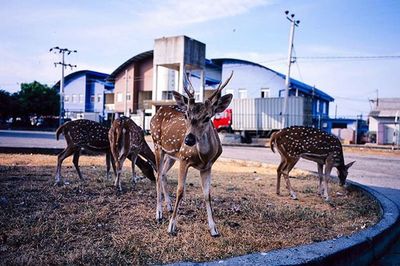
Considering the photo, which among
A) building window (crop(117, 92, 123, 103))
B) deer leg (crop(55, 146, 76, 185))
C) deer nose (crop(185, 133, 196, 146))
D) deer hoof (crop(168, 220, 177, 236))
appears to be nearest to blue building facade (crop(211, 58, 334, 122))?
building window (crop(117, 92, 123, 103))

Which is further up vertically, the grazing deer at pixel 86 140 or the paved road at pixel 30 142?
the grazing deer at pixel 86 140

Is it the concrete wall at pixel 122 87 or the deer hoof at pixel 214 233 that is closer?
the deer hoof at pixel 214 233

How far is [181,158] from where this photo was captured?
15.3ft

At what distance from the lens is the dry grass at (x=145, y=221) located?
373cm

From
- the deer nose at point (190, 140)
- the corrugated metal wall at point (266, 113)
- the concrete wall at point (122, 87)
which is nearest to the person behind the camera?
the deer nose at point (190, 140)

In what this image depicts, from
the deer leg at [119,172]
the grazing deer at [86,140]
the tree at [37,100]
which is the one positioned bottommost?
the deer leg at [119,172]

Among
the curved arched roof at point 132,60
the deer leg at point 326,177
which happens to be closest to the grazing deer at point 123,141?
the deer leg at point 326,177

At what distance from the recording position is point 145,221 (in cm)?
496

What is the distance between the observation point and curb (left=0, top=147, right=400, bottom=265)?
3.44 m

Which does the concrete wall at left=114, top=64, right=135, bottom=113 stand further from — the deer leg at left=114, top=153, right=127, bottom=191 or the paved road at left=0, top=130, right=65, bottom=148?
the deer leg at left=114, top=153, right=127, bottom=191

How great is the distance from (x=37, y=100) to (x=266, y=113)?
32835mm

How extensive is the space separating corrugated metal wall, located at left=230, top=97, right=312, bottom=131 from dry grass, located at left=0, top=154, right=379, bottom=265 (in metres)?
23.9

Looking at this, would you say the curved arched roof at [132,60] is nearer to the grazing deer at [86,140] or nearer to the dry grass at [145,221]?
the grazing deer at [86,140]

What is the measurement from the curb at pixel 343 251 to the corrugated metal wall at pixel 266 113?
86.1ft
